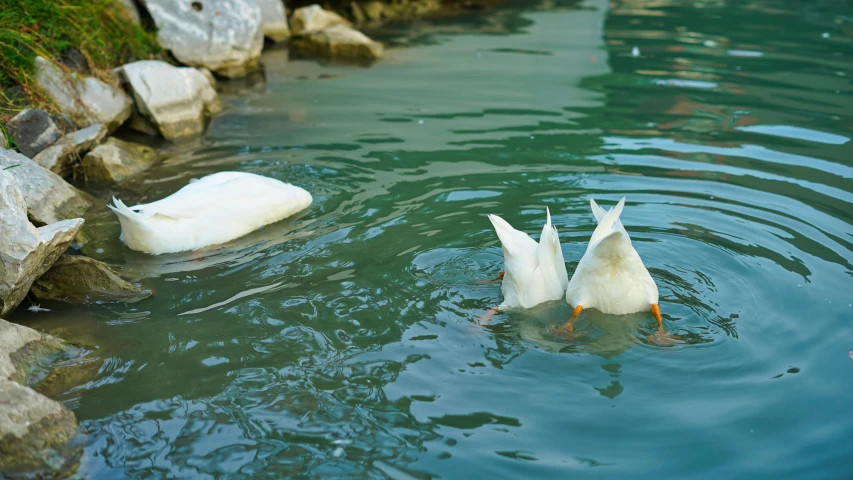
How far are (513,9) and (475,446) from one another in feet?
32.4

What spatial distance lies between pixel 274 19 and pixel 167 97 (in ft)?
10.8

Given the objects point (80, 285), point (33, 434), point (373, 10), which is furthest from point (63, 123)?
point (373, 10)

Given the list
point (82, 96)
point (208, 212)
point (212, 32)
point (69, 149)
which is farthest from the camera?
point (212, 32)

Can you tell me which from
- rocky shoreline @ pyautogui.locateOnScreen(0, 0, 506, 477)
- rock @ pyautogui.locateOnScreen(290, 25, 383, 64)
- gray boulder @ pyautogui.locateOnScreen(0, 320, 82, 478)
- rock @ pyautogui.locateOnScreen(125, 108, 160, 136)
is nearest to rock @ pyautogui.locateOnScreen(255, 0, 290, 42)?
rocky shoreline @ pyautogui.locateOnScreen(0, 0, 506, 477)

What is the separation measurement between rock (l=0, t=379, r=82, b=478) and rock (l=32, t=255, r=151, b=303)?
1187 mm

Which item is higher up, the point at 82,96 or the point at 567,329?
the point at 82,96

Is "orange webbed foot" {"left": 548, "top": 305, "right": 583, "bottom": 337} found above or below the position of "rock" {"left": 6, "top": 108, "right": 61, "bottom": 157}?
below

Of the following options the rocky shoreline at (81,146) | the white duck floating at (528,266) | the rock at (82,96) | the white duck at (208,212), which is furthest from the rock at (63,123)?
the white duck floating at (528,266)

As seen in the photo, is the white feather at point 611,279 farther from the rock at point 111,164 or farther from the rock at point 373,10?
the rock at point 373,10

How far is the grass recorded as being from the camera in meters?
6.05

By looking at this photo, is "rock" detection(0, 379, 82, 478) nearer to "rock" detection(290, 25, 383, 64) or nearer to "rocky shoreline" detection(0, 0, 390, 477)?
"rocky shoreline" detection(0, 0, 390, 477)

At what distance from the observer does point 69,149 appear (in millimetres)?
5848

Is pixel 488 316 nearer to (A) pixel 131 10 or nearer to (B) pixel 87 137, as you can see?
(B) pixel 87 137

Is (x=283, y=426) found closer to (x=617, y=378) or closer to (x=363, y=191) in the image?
(x=617, y=378)
